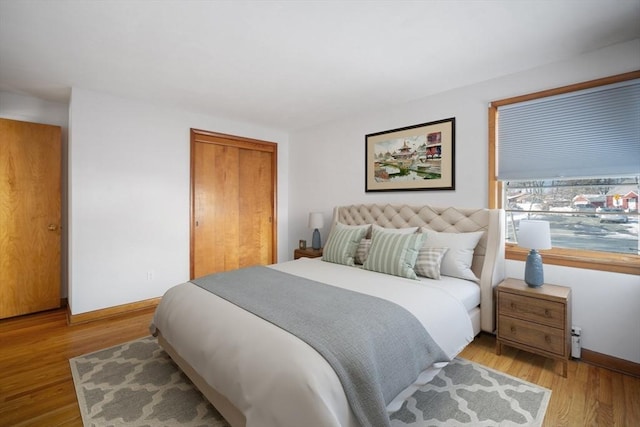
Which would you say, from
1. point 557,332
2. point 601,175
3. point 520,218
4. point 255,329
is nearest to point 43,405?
point 255,329

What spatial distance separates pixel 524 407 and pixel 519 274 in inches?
47.8

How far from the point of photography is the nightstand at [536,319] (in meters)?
2.12

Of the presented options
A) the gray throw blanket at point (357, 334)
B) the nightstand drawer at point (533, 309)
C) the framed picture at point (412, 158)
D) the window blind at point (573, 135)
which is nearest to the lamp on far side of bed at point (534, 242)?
the nightstand drawer at point (533, 309)

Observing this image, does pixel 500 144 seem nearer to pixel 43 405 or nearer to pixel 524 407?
pixel 524 407

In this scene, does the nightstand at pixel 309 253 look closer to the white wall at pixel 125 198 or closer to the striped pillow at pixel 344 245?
the striped pillow at pixel 344 245

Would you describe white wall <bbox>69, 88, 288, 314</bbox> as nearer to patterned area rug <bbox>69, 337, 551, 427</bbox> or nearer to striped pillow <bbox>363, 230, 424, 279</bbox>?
patterned area rug <bbox>69, 337, 551, 427</bbox>

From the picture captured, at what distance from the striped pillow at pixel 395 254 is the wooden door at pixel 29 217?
3610 millimetres

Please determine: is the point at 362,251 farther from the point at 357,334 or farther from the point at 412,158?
the point at 357,334

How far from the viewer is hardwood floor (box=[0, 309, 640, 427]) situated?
1.77m

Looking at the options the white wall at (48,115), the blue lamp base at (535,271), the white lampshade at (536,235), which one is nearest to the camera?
the white lampshade at (536,235)

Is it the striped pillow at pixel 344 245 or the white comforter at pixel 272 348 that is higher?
the striped pillow at pixel 344 245

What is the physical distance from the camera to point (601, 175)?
2.29 metres

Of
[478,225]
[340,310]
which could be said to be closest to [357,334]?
[340,310]

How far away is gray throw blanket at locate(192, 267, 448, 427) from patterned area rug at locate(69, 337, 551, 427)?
35 centimetres
